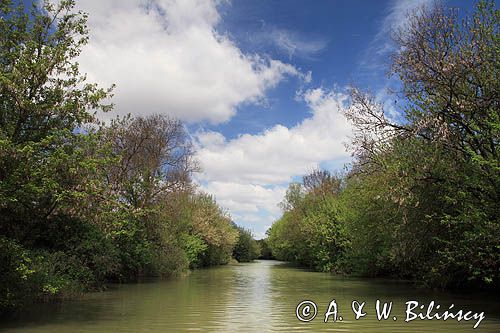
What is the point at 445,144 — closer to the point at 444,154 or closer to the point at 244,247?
the point at 444,154

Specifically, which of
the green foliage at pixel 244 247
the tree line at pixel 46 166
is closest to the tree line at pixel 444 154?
the tree line at pixel 46 166

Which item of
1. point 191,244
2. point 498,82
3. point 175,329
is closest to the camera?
point 175,329

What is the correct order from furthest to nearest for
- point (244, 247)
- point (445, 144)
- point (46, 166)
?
point (244, 247) → point (445, 144) → point (46, 166)

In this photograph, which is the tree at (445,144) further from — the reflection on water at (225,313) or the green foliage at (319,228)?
the green foliage at (319,228)

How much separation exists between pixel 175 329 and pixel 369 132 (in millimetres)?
13006

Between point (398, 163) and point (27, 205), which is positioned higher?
point (398, 163)

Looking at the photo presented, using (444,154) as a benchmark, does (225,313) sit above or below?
below

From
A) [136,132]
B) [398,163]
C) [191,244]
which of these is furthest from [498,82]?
[191,244]

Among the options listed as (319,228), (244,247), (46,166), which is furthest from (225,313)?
(244,247)

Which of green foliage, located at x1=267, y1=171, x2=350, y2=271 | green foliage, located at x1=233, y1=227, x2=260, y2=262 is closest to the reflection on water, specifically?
green foliage, located at x1=267, y1=171, x2=350, y2=271

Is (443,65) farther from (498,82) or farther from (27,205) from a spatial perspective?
(27,205)

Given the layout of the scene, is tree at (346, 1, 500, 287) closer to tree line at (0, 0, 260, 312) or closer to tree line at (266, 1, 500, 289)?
tree line at (266, 1, 500, 289)

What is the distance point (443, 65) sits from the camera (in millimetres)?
18031

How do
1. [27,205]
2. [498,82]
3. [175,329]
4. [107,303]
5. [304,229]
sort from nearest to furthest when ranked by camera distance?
[175,329] < [27,205] < [498,82] < [107,303] < [304,229]
